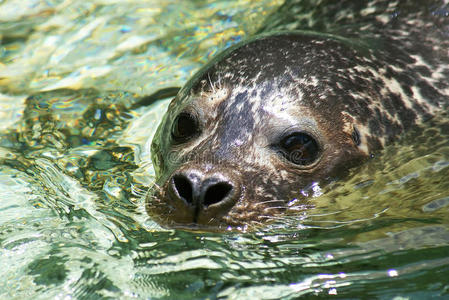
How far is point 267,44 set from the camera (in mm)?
4289

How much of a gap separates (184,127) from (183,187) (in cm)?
64

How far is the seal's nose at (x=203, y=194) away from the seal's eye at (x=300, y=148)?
0.44m

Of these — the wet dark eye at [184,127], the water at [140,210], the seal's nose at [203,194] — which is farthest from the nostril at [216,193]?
the wet dark eye at [184,127]

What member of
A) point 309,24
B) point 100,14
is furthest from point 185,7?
point 309,24

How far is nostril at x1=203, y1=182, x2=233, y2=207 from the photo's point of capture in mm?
3434

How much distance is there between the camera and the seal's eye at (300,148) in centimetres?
381

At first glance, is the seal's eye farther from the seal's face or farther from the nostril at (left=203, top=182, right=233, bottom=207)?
the nostril at (left=203, top=182, right=233, bottom=207)

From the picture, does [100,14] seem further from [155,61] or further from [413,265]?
[413,265]

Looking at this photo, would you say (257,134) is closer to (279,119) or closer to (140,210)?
(279,119)

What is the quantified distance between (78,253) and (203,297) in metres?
0.67

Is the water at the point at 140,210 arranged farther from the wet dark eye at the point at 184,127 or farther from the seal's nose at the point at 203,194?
the wet dark eye at the point at 184,127

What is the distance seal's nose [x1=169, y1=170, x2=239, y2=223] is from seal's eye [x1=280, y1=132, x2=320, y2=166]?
→ 17.2 inches

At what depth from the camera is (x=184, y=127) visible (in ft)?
13.3

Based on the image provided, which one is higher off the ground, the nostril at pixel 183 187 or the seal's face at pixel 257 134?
the seal's face at pixel 257 134
